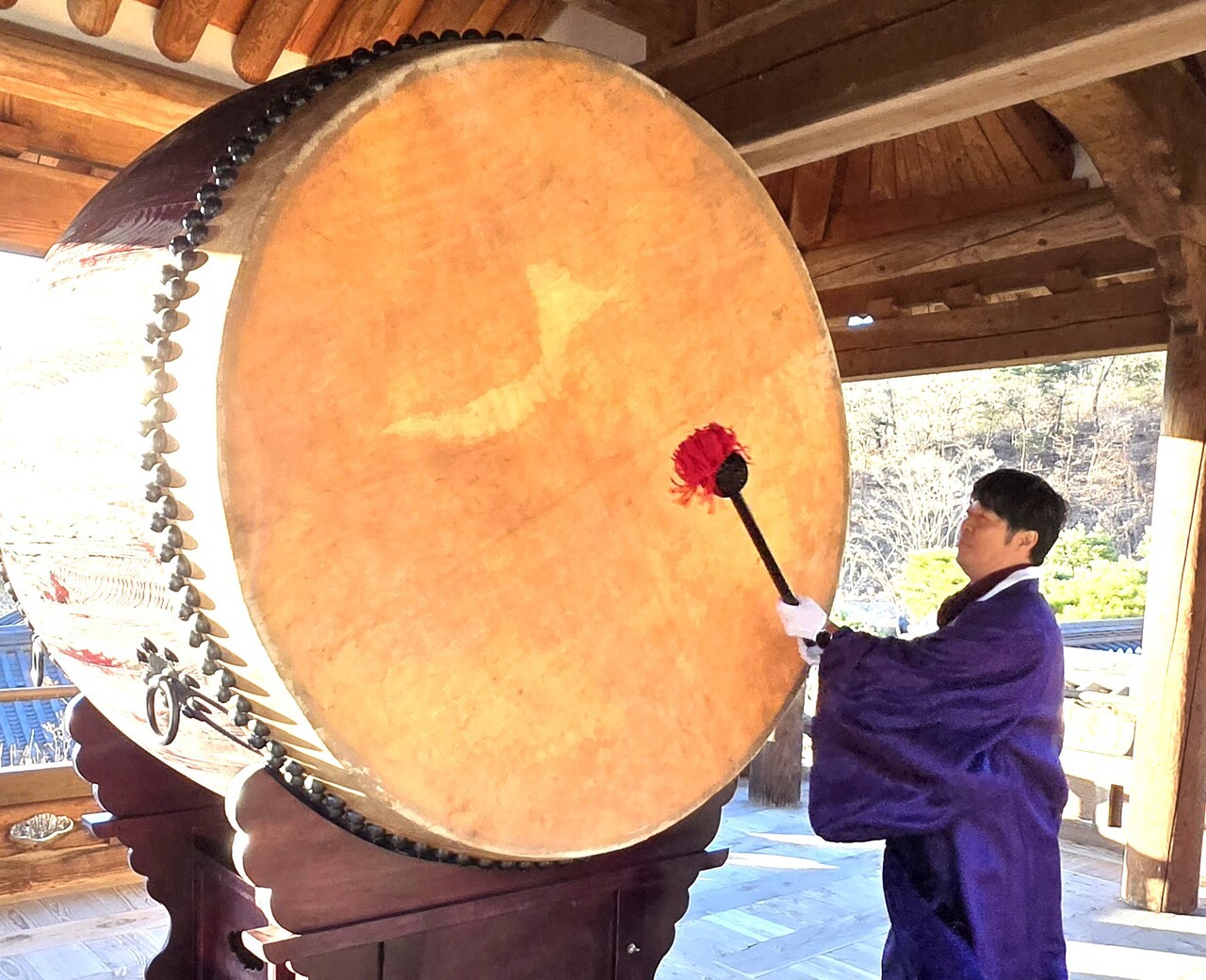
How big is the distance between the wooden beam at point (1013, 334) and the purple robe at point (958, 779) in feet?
7.38

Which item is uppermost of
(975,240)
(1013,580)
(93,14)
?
(975,240)

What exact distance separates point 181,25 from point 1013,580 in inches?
80.2

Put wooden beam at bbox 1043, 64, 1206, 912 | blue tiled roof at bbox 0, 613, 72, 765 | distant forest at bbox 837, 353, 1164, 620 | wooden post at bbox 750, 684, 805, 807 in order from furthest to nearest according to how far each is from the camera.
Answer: distant forest at bbox 837, 353, 1164, 620, wooden post at bbox 750, 684, 805, 807, blue tiled roof at bbox 0, 613, 72, 765, wooden beam at bbox 1043, 64, 1206, 912

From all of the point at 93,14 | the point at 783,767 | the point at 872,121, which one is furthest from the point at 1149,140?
the point at 783,767

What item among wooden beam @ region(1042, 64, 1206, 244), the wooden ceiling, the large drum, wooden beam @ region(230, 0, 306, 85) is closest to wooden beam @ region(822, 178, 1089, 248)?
the wooden ceiling

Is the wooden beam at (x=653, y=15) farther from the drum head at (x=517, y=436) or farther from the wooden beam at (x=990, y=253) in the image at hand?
the wooden beam at (x=990, y=253)

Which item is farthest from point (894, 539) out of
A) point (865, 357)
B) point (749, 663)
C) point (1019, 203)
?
point (749, 663)

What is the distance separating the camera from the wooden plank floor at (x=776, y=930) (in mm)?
2711

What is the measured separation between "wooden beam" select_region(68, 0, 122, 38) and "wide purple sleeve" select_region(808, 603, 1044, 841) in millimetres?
1951

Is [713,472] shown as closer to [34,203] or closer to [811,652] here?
[811,652]

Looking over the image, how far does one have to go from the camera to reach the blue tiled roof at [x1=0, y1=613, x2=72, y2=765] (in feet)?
11.3

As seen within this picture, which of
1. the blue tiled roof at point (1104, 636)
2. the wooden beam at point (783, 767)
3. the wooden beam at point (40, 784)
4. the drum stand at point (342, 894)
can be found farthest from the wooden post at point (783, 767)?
the blue tiled roof at point (1104, 636)

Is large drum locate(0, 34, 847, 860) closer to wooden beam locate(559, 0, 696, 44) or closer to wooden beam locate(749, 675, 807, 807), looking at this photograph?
wooden beam locate(559, 0, 696, 44)

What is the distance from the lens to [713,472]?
52.6 inches
